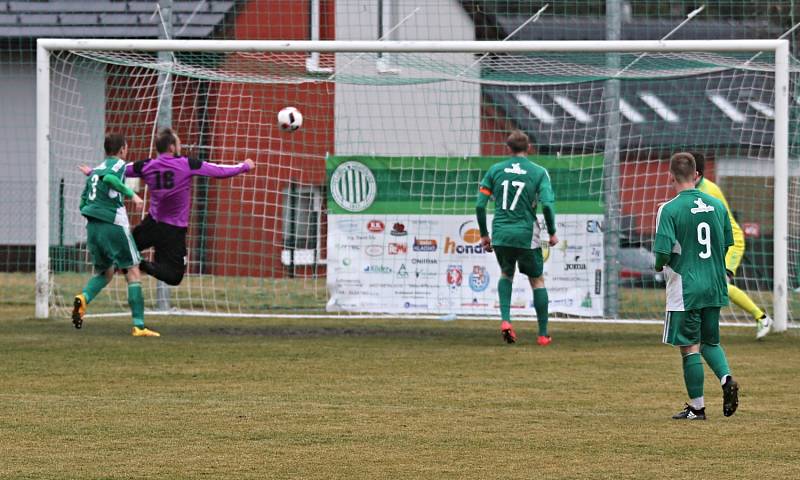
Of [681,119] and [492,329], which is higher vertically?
[681,119]

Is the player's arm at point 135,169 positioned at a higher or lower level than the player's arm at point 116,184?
higher

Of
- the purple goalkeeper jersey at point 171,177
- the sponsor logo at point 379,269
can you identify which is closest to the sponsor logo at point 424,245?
the sponsor logo at point 379,269

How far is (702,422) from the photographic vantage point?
7.91 m

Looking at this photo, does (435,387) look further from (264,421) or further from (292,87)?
(292,87)

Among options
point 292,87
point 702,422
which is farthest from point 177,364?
point 292,87

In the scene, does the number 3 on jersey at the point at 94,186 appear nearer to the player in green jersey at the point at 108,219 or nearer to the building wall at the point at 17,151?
the player in green jersey at the point at 108,219

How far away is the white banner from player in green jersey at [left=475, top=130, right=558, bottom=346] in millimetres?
2477

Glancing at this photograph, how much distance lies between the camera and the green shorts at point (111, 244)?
12.7 m

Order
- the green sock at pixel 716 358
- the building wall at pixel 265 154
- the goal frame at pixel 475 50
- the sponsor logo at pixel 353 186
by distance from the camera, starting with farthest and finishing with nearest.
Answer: the building wall at pixel 265 154 → the sponsor logo at pixel 353 186 → the goal frame at pixel 475 50 → the green sock at pixel 716 358

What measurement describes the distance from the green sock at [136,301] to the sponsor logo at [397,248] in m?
3.32

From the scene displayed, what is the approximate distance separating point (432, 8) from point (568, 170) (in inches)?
154

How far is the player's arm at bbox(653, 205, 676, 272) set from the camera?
7949 mm

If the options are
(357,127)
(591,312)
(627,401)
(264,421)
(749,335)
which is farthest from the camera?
(357,127)

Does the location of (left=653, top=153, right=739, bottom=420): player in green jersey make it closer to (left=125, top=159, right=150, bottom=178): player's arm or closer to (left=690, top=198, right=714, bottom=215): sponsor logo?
(left=690, top=198, right=714, bottom=215): sponsor logo
